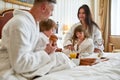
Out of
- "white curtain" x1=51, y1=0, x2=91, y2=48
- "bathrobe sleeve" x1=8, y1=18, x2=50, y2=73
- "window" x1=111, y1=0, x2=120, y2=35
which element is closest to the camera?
"bathrobe sleeve" x1=8, y1=18, x2=50, y2=73

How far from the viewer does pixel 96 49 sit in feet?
10.2

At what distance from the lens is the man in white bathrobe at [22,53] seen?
1.18 m

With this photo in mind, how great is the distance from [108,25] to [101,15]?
379 millimetres

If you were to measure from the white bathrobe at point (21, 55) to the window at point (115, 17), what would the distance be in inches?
207

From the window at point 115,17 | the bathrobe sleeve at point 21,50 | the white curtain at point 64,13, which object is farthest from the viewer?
the window at point 115,17

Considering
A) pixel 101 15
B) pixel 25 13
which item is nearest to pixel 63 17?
pixel 101 15

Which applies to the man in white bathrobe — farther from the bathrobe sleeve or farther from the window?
the window

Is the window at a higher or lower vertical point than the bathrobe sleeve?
higher

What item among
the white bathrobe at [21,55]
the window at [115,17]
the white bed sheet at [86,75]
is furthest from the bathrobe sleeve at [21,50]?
the window at [115,17]

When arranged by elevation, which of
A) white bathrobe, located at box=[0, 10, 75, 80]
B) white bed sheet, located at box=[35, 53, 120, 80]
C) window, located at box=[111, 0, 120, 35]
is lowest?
white bed sheet, located at box=[35, 53, 120, 80]

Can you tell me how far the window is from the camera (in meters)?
6.23

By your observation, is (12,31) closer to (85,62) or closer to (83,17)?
(85,62)

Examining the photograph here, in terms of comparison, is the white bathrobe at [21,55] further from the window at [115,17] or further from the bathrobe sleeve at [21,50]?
the window at [115,17]

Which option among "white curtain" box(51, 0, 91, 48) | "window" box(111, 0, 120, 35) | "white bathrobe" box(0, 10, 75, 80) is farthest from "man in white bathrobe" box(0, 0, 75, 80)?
"window" box(111, 0, 120, 35)
